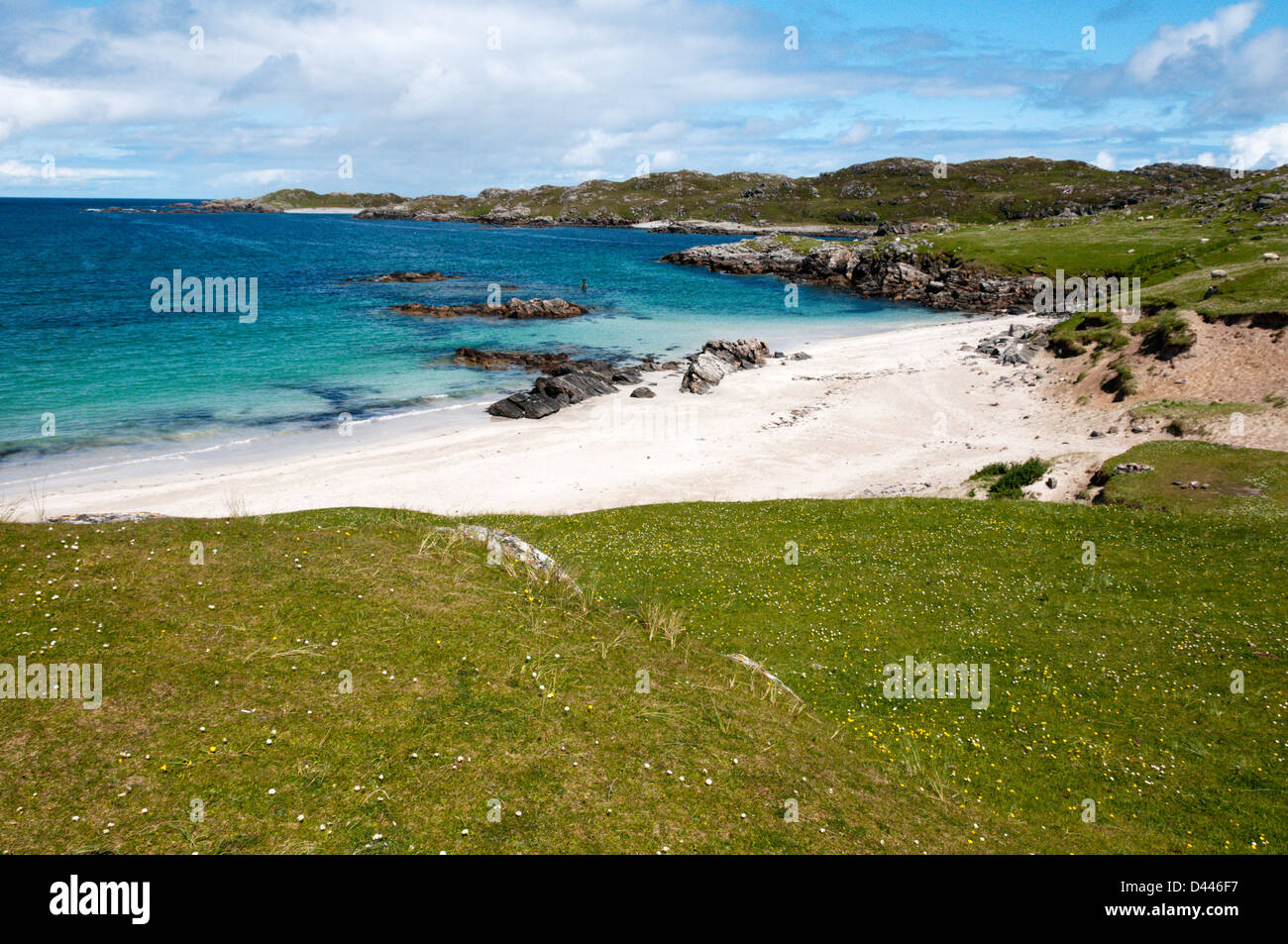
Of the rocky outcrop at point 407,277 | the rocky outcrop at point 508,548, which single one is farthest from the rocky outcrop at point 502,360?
the rocky outcrop at point 407,277

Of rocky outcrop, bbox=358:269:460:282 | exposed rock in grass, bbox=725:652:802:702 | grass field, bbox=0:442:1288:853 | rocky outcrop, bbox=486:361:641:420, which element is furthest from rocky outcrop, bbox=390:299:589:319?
exposed rock in grass, bbox=725:652:802:702

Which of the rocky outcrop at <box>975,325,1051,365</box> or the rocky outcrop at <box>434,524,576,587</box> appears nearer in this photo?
the rocky outcrop at <box>434,524,576,587</box>

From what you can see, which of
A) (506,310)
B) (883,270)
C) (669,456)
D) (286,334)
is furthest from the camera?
(883,270)

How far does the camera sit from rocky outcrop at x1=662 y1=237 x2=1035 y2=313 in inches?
4277

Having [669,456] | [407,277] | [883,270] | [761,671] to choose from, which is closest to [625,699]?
[761,671]

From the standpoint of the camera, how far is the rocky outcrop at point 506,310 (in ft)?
314

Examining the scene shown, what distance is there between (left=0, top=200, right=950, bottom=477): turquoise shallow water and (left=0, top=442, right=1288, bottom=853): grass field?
3700cm

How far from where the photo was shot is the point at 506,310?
98.6 meters

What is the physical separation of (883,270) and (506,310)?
249 ft

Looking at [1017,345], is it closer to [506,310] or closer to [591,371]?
[591,371]

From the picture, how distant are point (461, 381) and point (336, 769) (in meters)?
57.1

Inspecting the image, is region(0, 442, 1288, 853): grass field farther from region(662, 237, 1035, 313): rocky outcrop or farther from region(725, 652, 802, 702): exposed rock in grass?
region(662, 237, 1035, 313): rocky outcrop

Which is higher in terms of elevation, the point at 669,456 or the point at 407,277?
the point at 407,277

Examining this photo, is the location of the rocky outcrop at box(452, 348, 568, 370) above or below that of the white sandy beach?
above
